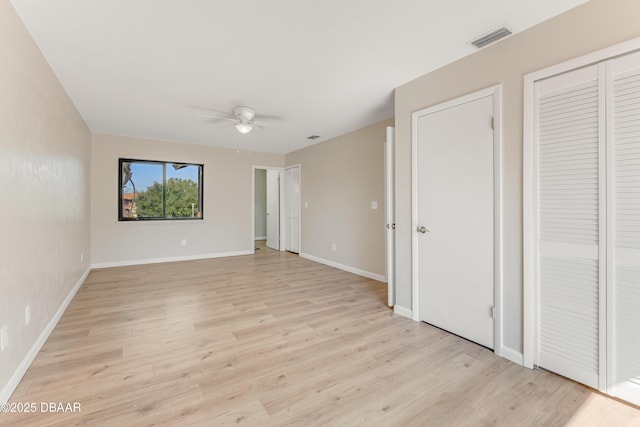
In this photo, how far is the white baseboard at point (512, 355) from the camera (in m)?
2.10

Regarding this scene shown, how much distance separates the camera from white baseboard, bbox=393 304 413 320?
296cm

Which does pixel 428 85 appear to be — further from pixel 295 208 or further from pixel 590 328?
pixel 295 208

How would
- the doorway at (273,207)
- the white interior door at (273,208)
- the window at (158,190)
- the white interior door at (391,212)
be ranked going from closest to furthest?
the white interior door at (391,212)
the window at (158,190)
the doorway at (273,207)
the white interior door at (273,208)

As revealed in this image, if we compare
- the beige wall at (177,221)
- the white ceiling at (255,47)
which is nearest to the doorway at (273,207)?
the beige wall at (177,221)

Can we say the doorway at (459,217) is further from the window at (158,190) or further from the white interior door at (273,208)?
the white interior door at (273,208)

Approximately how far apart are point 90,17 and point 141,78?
3.05 ft

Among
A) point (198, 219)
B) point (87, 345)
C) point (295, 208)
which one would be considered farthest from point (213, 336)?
point (295, 208)

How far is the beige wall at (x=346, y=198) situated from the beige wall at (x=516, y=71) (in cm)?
168

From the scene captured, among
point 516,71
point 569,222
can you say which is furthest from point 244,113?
point 569,222

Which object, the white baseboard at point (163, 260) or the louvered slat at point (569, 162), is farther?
the white baseboard at point (163, 260)

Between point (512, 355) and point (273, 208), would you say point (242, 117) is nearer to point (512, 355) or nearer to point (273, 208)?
point (512, 355)

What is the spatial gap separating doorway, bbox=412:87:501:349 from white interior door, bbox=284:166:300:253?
13.3 ft

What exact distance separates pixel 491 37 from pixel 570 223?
4.83 ft

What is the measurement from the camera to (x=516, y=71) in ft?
7.02
